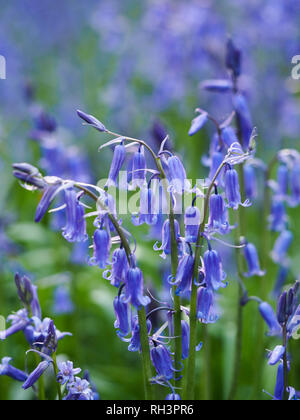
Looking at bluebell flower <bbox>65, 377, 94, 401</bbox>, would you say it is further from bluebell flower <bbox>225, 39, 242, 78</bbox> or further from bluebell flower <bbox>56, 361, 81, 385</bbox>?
bluebell flower <bbox>225, 39, 242, 78</bbox>

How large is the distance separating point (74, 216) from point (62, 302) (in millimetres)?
2336

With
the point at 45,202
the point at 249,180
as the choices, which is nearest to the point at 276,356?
the point at 45,202

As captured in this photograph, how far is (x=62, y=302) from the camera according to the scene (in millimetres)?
4301

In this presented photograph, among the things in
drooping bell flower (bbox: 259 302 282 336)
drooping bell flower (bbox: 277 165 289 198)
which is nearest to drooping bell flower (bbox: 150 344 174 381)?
drooping bell flower (bbox: 259 302 282 336)

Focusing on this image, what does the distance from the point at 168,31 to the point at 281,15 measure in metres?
1.36

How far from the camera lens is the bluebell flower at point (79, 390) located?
2248 mm

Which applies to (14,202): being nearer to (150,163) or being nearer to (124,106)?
(150,163)

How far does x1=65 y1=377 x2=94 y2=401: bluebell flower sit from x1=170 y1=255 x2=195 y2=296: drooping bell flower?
547 mm

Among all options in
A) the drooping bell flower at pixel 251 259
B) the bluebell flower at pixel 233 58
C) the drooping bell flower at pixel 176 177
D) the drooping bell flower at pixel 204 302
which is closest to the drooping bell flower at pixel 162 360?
the drooping bell flower at pixel 204 302

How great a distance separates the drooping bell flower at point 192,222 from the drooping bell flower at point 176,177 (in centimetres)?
8

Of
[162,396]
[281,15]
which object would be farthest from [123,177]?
[281,15]

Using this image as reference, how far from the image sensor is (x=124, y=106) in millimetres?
6875

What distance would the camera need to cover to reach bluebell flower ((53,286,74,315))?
14.1 ft

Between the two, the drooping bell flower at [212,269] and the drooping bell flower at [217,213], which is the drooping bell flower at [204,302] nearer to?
the drooping bell flower at [212,269]
